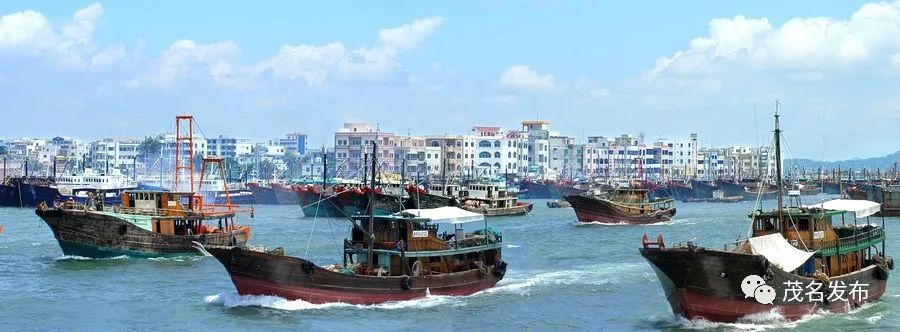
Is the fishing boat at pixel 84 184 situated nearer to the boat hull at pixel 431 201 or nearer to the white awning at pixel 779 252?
the boat hull at pixel 431 201

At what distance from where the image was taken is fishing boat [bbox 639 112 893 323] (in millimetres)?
35125

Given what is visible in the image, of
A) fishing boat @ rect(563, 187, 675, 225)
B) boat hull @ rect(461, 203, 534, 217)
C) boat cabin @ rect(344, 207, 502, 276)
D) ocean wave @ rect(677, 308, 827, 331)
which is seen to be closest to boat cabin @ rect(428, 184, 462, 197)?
boat hull @ rect(461, 203, 534, 217)

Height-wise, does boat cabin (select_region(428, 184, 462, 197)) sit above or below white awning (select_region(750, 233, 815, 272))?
above

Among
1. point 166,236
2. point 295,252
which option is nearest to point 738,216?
point 295,252

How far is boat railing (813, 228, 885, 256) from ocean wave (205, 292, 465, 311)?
475 inches

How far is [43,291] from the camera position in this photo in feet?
155

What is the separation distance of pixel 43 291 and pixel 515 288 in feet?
59.5

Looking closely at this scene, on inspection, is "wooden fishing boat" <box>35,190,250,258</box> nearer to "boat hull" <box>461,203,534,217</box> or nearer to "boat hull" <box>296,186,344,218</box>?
"boat hull" <box>296,186,344,218</box>

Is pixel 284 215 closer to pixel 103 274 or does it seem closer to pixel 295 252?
pixel 295 252

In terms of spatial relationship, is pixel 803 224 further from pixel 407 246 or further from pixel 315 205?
pixel 315 205

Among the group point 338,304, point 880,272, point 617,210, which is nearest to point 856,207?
point 880,272

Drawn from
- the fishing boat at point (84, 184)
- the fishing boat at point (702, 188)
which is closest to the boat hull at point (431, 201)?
the fishing boat at point (84, 184)

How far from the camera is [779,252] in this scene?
36844 millimetres

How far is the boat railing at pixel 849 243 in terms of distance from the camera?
38.6 meters
